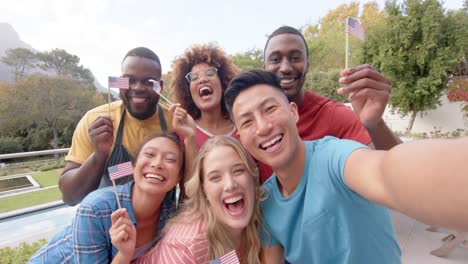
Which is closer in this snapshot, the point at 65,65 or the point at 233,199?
the point at 233,199

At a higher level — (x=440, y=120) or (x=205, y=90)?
(x=205, y=90)

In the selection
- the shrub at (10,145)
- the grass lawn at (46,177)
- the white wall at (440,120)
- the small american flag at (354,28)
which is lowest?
the shrub at (10,145)

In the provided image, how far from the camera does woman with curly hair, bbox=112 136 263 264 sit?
161cm

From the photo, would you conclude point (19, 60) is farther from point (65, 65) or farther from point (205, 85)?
point (205, 85)

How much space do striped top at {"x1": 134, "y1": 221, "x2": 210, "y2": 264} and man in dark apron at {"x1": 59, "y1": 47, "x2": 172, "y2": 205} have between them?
2.60 ft

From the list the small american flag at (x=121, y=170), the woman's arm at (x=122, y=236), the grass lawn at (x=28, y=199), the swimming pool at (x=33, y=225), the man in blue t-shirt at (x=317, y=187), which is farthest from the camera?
the grass lawn at (x=28, y=199)

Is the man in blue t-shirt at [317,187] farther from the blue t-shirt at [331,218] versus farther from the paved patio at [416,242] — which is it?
the paved patio at [416,242]

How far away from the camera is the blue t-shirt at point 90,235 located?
1.59 m

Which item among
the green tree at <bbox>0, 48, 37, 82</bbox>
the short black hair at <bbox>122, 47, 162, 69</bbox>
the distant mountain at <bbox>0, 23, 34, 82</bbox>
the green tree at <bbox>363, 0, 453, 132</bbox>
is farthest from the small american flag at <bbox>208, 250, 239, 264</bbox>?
the distant mountain at <bbox>0, 23, 34, 82</bbox>

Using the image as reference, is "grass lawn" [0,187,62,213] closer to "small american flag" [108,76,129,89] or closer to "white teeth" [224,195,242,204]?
"small american flag" [108,76,129,89]

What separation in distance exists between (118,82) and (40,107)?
22.0 m

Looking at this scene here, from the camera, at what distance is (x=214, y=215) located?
1746mm

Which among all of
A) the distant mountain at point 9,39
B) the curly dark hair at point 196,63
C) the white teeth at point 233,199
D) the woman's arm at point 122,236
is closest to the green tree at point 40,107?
the curly dark hair at point 196,63

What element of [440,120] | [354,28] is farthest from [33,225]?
[440,120]
